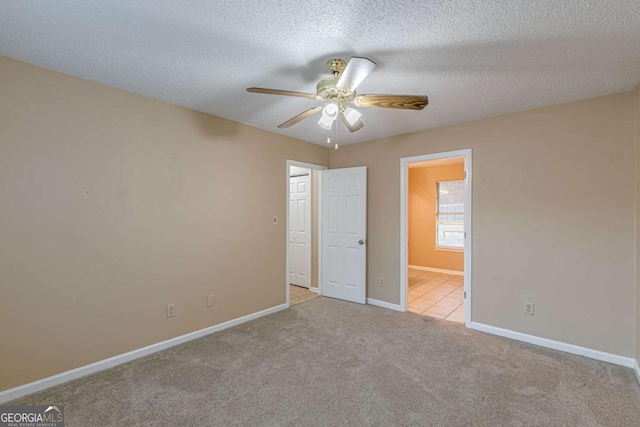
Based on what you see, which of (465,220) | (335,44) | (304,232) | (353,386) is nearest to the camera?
(335,44)

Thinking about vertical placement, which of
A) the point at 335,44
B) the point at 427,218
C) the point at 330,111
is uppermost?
the point at 335,44

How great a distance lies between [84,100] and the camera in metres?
2.43

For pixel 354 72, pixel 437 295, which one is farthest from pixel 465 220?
pixel 354 72

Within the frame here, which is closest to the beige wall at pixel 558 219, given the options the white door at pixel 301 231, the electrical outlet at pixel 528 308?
the electrical outlet at pixel 528 308

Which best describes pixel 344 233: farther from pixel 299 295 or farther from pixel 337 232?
pixel 299 295

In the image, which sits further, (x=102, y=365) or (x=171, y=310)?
(x=171, y=310)

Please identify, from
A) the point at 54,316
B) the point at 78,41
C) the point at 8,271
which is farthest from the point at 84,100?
the point at 54,316

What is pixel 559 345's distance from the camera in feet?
9.50

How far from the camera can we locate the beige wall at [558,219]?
2.64m

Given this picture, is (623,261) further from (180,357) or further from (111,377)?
(111,377)

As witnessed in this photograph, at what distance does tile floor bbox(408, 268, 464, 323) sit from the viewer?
400 centimetres

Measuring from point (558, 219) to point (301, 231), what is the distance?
3.59 m

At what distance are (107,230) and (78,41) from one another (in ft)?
4.76

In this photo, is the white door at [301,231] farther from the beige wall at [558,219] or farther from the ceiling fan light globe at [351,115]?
the ceiling fan light globe at [351,115]
